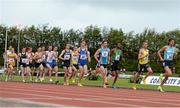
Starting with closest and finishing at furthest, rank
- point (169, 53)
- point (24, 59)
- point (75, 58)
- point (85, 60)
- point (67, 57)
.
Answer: point (169, 53), point (85, 60), point (67, 57), point (75, 58), point (24, 59)

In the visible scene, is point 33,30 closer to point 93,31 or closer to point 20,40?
point 20,40

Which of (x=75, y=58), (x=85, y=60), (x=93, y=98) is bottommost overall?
(x=93, y=98)

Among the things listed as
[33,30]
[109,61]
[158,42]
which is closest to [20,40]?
[33,30]

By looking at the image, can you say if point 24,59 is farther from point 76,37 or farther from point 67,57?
point 76,37

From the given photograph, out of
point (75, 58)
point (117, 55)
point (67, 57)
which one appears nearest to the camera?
point (117, 55)

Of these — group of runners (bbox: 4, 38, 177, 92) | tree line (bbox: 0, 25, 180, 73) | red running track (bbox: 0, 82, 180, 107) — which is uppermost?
tree line (bbox: 0, 25, 180, 73)

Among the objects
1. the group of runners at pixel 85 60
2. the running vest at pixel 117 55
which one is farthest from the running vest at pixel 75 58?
the running vest at pixel 117 55

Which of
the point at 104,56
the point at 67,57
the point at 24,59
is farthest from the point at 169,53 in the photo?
the point at 24,59

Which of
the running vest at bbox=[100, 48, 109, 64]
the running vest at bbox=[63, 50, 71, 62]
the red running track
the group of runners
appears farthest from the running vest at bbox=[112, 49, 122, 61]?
the red running track

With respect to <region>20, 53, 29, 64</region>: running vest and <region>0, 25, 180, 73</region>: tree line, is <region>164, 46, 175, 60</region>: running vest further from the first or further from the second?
<region>0, 25, 180, 73</region>: tree line

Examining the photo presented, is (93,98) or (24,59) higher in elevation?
(24,59)

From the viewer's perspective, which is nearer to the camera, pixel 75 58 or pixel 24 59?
pixel 75 58

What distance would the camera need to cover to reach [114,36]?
86.7 m

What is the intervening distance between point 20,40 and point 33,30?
3.15 metres
